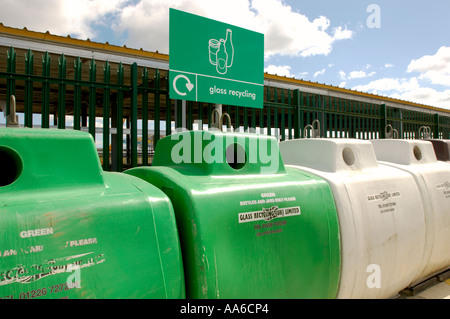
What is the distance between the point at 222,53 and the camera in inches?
155

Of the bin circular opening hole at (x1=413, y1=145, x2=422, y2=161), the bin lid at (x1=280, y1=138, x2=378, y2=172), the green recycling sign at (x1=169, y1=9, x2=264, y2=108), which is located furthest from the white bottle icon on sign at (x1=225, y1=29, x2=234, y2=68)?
the bin circular opening hole at (x1=413, y1=145, x2=422, y2=161)

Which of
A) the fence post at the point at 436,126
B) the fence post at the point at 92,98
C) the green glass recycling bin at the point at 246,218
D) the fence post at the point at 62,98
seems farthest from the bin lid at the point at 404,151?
the fence post at the point at 436,126

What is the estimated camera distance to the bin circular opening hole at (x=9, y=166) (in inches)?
42.8

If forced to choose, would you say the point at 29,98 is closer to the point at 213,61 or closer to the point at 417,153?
the point at 213,61

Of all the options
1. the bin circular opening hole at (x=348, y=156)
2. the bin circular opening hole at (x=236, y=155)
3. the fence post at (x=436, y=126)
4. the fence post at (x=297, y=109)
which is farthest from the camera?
the fence post at (x=436, y=126)

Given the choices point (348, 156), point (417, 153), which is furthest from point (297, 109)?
point (348, 156)

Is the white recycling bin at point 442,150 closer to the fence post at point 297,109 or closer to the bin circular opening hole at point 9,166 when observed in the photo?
the fence post at point 297,109

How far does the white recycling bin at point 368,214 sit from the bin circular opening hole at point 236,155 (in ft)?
1.65

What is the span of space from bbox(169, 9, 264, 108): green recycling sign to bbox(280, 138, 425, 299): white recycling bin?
1786 mm

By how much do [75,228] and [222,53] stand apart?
3.33 m

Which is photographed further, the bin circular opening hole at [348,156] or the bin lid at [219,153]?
the bin circular opening hole at [348,156]

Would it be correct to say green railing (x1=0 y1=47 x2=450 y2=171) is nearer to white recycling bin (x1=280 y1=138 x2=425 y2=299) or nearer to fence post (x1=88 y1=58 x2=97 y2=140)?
fence post (x1=88 y1=58 x2=97 y2=140)

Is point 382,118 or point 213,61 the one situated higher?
point 213,61

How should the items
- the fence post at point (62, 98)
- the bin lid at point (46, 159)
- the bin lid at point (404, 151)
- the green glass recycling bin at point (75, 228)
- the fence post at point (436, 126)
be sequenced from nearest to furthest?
the green glass recycling bin at point (75, 228)
the bin lid at point (46, 159)
the bin lid at point (404, 151)
the fence post at point (62, 98)
the fence post at point (436, 126)
